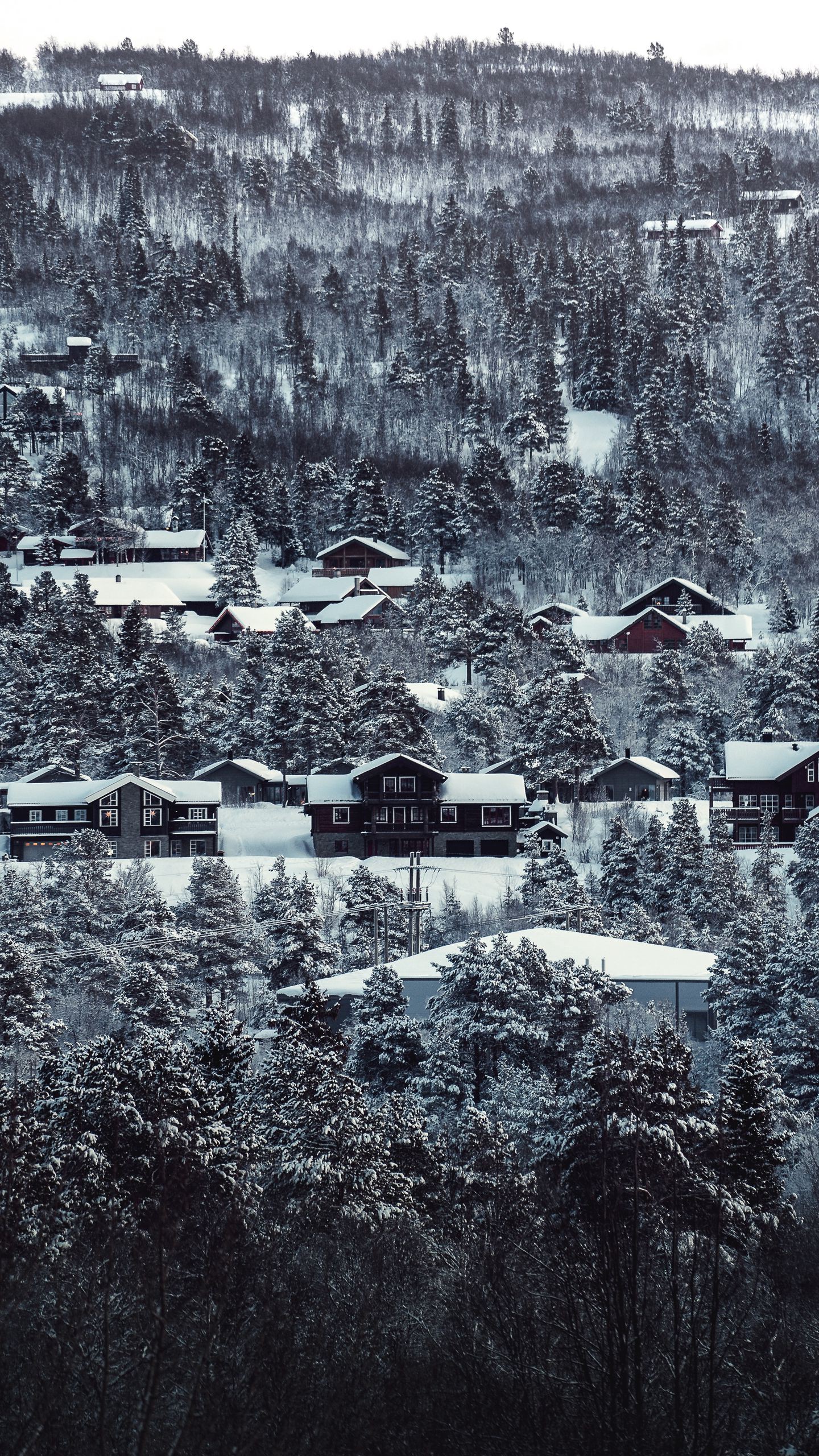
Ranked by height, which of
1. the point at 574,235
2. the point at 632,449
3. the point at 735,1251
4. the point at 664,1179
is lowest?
the point at 735,1251

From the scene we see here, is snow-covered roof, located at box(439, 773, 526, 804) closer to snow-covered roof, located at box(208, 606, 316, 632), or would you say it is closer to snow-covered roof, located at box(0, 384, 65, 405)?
snow-covered roof, located at box(208, 606, 316, 632)

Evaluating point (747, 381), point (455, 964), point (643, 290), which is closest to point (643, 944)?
point (455, 964)

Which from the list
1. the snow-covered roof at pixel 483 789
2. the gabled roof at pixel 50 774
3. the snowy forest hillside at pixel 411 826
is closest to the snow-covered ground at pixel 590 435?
the snowy forest hillside at pixel 411 826

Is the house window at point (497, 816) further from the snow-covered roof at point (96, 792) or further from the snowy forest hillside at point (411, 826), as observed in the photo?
the snow-covered roof at point (96, 792)

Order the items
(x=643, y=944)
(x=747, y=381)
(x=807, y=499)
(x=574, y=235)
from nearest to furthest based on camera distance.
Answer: (x=643, y=944) < (x=807, y=499) < (x=747, y=381) < (x=574, y=235)

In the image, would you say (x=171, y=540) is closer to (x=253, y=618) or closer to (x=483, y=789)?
(x=253, y=618)

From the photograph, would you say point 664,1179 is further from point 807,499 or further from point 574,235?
point 574,235

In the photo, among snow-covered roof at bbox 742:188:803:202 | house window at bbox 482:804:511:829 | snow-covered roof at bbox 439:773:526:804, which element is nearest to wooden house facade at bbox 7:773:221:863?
snow-covered roof at bbox 439:773:526:804
